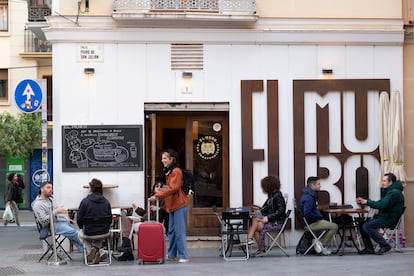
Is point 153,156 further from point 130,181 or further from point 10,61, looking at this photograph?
point 10,61

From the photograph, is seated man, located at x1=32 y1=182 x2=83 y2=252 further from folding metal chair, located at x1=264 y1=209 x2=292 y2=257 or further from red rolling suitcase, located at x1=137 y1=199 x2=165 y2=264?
folding metal chair, located at x1=264 y1=209 x2=292 y2=257

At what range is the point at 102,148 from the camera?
571 inches

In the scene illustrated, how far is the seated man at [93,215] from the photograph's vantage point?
12.5 metres

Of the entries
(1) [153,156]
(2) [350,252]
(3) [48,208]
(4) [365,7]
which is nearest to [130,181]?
(1) [153,156]

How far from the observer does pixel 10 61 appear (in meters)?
31.5

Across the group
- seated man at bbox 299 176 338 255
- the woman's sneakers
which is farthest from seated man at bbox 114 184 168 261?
seated man at bbox 299 176 338 255

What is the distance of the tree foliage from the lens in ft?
95.0

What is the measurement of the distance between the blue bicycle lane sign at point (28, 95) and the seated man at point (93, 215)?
2.59m

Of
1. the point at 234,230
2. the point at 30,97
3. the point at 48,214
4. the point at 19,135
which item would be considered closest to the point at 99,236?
the point at 48,214

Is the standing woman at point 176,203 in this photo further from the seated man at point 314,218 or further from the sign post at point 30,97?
the sign post at point 30,97

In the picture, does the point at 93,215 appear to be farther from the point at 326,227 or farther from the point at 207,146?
the point at 326,227

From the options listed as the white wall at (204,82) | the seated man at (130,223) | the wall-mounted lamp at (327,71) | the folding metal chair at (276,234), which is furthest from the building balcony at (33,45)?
the folding metal chair at (276,234)

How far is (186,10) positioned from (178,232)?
4283 millimetres

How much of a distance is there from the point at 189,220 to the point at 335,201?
2826mm
